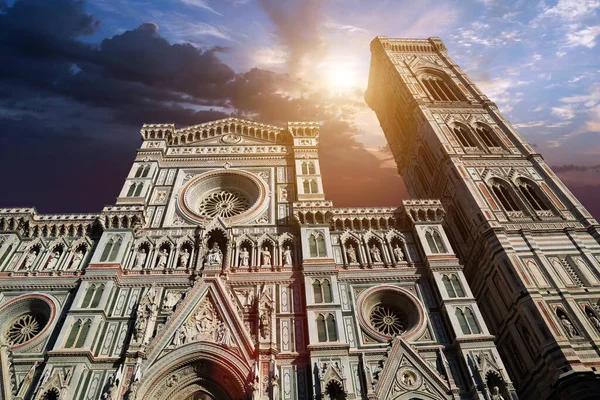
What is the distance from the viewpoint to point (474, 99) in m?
31.8

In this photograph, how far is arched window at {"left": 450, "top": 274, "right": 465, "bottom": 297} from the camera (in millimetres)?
17812

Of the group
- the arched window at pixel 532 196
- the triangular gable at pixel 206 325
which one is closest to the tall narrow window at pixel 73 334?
the triangular gable at pixel 206 325

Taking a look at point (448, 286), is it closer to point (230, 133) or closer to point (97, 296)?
point (97, 296)

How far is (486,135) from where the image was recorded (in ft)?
93.9

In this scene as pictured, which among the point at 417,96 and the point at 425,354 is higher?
the point at 417,96

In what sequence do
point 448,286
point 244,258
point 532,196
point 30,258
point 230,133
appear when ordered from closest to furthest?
point 448,286, point 30,258, point 244,258, point 532,196, point 230,133

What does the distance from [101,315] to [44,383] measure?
119 inches

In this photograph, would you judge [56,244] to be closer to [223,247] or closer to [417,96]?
[223,247]

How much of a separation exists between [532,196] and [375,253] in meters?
11.1

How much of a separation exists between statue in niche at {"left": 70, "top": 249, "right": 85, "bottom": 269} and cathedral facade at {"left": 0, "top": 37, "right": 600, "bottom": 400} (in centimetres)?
9

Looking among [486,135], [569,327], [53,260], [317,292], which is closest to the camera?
[569,327]

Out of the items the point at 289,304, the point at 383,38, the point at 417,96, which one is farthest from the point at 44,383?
the point at 383,38

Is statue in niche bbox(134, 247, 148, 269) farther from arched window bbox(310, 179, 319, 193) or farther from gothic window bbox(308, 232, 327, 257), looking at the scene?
arched window bbox(310, 179, 319, 193)

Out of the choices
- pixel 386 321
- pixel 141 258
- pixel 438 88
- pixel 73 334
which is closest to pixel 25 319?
pixel 73 334
